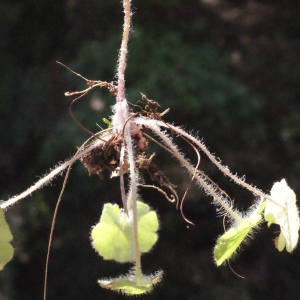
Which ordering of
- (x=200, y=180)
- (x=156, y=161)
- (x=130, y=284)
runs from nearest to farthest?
1. (x=130, y=284)
2. (x=200, y=180)
3. (x=156, y=161)

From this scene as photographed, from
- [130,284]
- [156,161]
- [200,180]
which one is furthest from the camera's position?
[156,161]

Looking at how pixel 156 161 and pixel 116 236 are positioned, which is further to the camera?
pixel 156 161

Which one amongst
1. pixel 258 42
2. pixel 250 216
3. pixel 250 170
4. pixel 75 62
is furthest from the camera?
pixel 258 42

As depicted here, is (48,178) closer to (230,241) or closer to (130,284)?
(130,284)

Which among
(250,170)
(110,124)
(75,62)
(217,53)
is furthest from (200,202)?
(110,124)

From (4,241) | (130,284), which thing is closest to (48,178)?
(4,241)

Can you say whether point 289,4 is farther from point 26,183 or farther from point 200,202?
point 26,183
